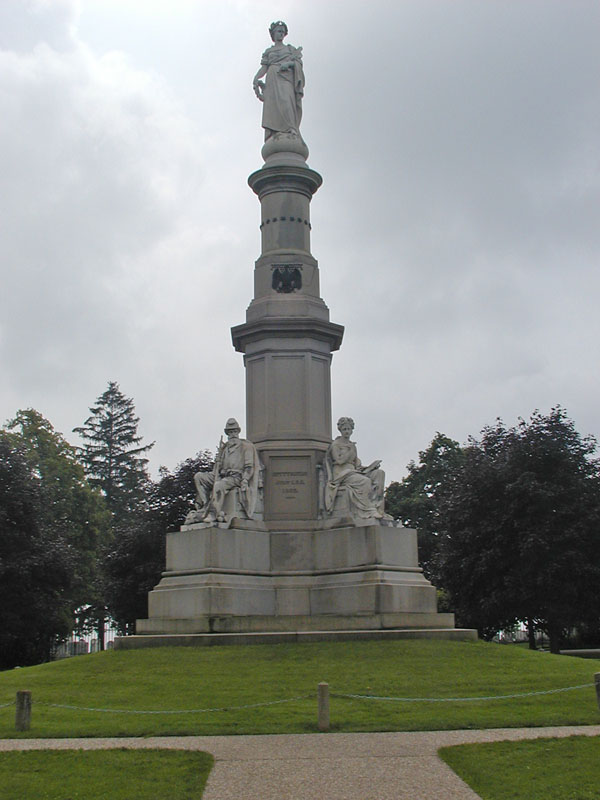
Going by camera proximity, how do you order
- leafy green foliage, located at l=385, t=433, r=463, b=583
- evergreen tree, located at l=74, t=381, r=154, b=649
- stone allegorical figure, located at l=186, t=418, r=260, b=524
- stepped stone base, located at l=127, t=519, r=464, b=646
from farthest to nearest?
evergreen tree, located at l=74, t=381, r=154, b=649, leafy green foliage, located at l=385, t=433, r=463, b=583, stone allegorical figure, located at l=186, t=418, r=260, b=524, stepped stone base, located at l=127, t=519, r=464, b=646

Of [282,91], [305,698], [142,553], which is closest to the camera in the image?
[305,698]

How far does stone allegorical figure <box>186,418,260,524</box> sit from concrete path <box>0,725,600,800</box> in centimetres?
1035

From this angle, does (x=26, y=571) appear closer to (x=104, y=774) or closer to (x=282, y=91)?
(x=282, y=91)

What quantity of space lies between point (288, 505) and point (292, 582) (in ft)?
6.46

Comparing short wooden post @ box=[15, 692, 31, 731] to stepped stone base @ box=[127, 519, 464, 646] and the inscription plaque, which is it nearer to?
stepped stone base @ box=[127, 519, 464, 646]

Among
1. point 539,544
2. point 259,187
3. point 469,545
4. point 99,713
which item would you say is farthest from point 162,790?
point 469,545

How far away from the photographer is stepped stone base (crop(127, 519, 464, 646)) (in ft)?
67.5

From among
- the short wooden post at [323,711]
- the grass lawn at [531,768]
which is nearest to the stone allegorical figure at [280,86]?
the short wooden post at [323,711]

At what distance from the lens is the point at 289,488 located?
23.8m

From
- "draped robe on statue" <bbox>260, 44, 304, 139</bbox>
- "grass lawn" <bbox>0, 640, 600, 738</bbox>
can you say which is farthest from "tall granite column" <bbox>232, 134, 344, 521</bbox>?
"grass lawn" <bbox>0, 640, 600, 738</bbox>

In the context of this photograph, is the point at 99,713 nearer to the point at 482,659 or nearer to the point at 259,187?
the point at 482,659

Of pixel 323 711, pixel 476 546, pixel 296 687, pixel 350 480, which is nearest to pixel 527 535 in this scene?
pixel 476 546

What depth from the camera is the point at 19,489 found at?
38844 millimetres

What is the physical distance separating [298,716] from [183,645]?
21.8 feet
